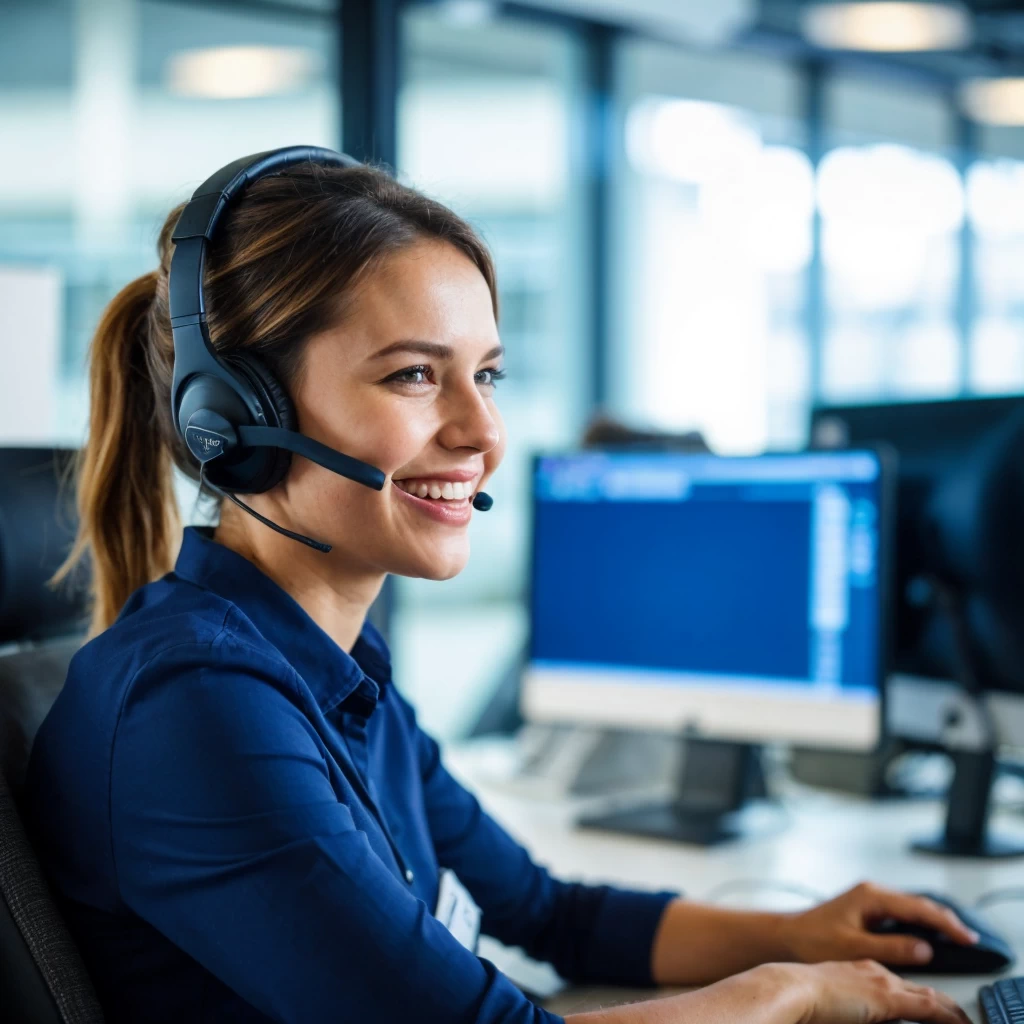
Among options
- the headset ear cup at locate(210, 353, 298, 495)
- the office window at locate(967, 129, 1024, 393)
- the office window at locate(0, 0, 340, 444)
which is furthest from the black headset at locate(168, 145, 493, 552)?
the office window at locate(967, 129, 1024, 393)

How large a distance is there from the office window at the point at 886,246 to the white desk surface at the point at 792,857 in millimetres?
3142

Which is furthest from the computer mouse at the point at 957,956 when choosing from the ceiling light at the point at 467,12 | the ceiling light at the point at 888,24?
the ceiling light at the point at 467,12

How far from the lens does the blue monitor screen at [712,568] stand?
159cm

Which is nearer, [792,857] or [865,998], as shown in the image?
[865,998]

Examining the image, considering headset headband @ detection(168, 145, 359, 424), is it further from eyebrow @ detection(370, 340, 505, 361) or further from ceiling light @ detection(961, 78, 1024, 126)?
ceiling light @ detection(961, 78, 1024, 126)

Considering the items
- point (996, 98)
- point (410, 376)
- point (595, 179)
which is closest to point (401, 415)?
point (410, 376)

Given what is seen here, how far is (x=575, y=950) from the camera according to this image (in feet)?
3.84

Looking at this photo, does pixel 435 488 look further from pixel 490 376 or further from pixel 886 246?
pixel 886 246

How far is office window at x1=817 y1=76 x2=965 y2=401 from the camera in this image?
15.5 ft

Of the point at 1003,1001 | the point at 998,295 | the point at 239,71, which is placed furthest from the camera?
the point at 998,295

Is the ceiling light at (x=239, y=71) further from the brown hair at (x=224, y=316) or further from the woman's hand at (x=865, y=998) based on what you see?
the woman's hand at (x=865, y=998)

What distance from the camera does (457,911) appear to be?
1.06 m

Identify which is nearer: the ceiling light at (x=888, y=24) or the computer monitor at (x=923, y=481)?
the computer monitor at (x=923, y=481)

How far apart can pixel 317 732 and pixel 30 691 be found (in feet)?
1.05
